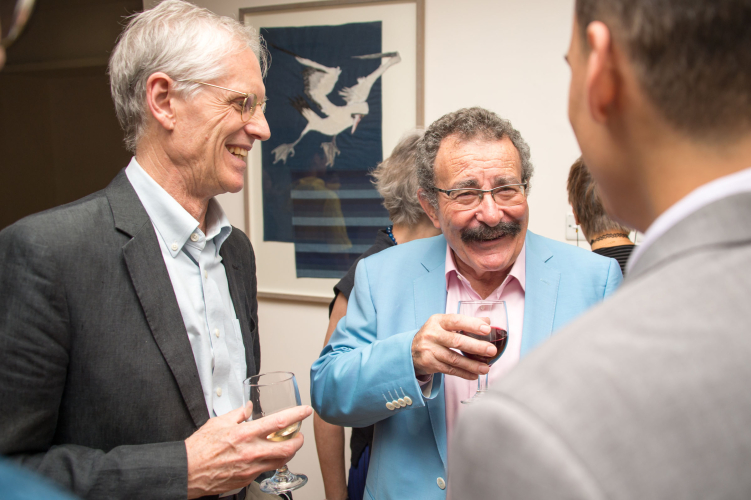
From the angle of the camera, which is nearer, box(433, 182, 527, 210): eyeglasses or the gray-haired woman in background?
box(433, 182, 527, 210): eyeglasses

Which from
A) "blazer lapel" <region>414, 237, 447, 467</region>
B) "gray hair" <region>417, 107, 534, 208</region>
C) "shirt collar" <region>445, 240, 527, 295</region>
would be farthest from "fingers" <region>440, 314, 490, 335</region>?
"gray hair" <region>417, 107, 534, 208</region>

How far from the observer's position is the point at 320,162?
3.10 meters

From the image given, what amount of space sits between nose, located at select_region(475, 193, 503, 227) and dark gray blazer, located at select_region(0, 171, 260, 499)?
0.89m

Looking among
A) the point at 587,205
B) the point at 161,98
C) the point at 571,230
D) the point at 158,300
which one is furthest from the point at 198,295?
the point at 571,230

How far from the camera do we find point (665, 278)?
0.44 m

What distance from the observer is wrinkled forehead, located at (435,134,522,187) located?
5.13 ft

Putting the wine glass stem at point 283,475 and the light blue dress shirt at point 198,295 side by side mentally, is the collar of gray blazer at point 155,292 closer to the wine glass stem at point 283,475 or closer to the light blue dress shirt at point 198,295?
the light blue dress shirt at point 198,295

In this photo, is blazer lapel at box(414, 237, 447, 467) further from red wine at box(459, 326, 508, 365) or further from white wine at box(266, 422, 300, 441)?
white wine at box(266, 422, 300, 441)

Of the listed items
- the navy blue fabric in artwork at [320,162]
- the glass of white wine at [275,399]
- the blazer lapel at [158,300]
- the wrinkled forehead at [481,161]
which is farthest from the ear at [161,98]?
the navy blue fabric in artwork at [320,162]

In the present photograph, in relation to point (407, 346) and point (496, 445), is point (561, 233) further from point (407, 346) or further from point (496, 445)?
point (496, 445)

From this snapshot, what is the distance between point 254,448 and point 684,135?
3.39ft

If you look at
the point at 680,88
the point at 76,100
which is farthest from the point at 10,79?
the point at 680,88

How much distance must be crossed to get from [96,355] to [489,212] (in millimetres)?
1097

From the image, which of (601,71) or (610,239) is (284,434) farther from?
(610,239)
